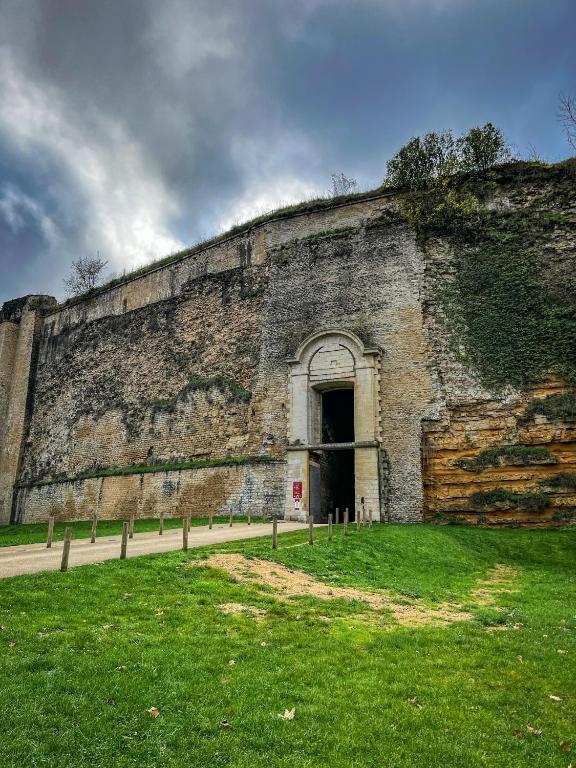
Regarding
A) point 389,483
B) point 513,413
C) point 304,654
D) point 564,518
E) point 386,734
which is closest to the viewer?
point 386,734

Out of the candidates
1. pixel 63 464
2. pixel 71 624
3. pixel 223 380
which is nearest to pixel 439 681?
pixel 71 624

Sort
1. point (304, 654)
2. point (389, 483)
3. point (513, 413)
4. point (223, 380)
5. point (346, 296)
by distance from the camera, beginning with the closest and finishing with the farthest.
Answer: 1. point (304, 654)
2. point (513, 413)
3. point (389, 483)
4. point (346, 296)
5. point (223, 380)

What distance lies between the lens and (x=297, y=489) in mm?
21547

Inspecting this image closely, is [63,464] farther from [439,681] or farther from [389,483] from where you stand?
[439,681]

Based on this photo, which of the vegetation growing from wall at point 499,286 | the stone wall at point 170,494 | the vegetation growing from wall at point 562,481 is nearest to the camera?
the vegetation growing from wall at point 562,481

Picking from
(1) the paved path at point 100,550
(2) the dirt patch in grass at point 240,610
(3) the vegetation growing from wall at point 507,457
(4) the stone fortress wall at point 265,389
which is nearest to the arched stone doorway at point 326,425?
(4) the stone fortress wall at point 265,389

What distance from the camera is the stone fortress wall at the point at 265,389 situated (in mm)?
19703

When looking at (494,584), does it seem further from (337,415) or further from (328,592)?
(337,415)

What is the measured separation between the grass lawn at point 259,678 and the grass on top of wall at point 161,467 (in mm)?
12643

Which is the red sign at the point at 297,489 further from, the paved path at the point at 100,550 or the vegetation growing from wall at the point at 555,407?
the vegetation growing from wall at the point at 555,407

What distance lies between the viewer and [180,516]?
78.4 ft

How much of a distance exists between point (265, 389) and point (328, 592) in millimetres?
14312

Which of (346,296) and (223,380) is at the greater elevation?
(346,296)

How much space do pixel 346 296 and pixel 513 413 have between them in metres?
7.80
